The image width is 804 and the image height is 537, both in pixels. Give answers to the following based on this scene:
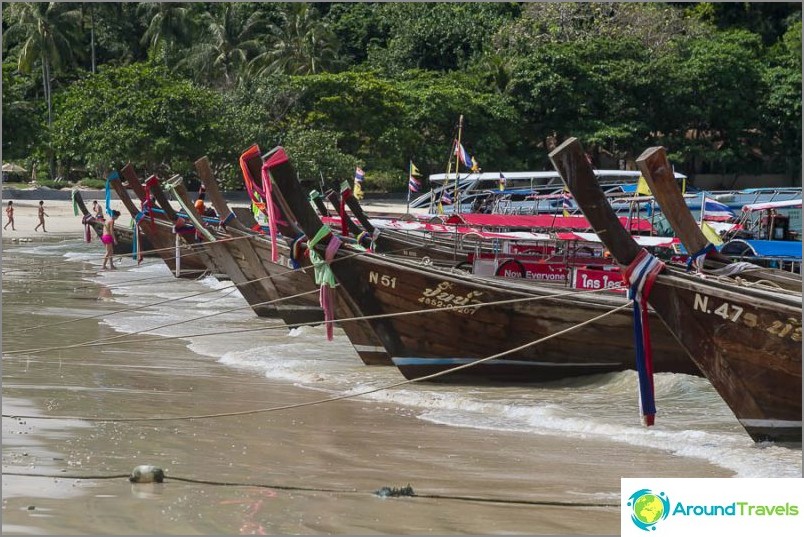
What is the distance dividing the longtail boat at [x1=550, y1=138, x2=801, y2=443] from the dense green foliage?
32.6m

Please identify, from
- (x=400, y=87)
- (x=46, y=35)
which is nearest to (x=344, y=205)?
(x=400, y=87)

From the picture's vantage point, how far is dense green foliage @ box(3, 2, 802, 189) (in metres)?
42.0

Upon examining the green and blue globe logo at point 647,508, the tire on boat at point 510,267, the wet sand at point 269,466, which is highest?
the tire on boat at point 510,267

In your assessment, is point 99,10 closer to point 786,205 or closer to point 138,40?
point 138,40

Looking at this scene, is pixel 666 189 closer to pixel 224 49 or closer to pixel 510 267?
pixel 510 267

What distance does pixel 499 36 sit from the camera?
49750mm

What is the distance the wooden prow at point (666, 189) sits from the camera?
7.70 metres

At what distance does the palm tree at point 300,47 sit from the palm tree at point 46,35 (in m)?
8.55

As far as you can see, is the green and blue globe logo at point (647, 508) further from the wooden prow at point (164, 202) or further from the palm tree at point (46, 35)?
the palm tree at point (46, 35)

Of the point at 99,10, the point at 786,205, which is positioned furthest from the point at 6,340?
the point at 99,10

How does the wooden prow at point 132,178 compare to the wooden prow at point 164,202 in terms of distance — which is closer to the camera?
the wooden prow at point 164,202

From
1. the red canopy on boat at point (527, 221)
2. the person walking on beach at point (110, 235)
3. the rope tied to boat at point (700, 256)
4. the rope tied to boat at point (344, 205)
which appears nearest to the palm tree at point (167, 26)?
the person walking on beach at point (110, 235)

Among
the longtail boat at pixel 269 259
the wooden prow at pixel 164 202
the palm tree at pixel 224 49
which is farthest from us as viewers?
the palm tree at pixel 224 49

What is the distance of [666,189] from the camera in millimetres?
Result: 7820
